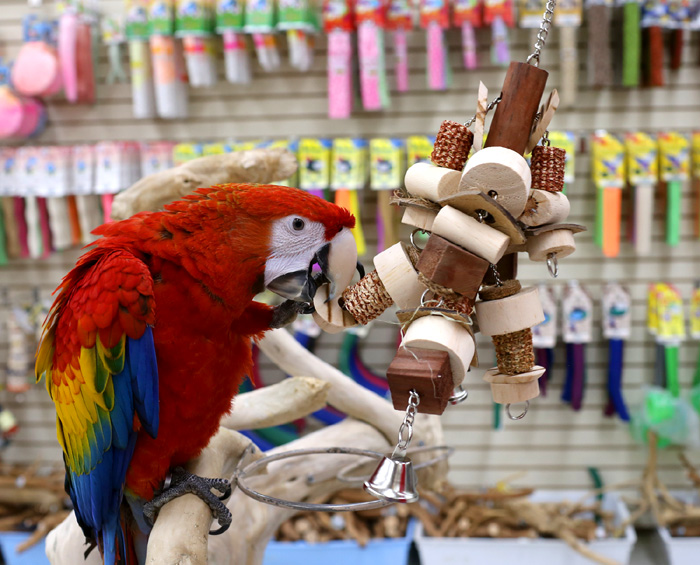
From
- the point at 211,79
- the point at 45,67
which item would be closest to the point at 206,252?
the point at 211,79

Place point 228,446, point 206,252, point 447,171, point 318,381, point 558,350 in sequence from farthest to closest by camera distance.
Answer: point 558,350, point 318,381, point 228,446, point 206,252, point 447,171

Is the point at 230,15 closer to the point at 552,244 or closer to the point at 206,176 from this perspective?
the point at 206,176

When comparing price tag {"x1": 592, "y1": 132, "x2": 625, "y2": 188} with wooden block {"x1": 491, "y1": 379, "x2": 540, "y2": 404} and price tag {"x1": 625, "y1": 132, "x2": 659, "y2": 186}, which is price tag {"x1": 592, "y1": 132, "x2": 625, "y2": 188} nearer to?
price tag {"x1": 625, "y1": 132, "x2": 659, "y2": 186}

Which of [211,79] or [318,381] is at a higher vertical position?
[211,79]

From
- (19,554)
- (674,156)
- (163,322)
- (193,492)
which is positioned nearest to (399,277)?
(163,322)

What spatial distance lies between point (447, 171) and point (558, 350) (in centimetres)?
192

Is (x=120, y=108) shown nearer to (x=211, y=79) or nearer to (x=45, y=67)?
(x=45, y=67)

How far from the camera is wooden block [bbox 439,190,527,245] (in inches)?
28.7

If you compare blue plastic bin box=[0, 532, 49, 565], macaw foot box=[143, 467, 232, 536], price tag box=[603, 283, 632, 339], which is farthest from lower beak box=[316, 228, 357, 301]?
blue plastic bin box=[0, 532, 49, 565]

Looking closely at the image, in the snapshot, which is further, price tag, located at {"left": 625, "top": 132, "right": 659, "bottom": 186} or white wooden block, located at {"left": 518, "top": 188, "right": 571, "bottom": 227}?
price tag, located at {"left": 625, "top": 132, "right": 659, "bottom": 186}

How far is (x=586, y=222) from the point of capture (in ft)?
8.12

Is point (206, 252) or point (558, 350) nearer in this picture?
point (206, 252)

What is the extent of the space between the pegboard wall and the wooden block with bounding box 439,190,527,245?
1.77m

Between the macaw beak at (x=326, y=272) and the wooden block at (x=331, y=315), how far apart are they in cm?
2
